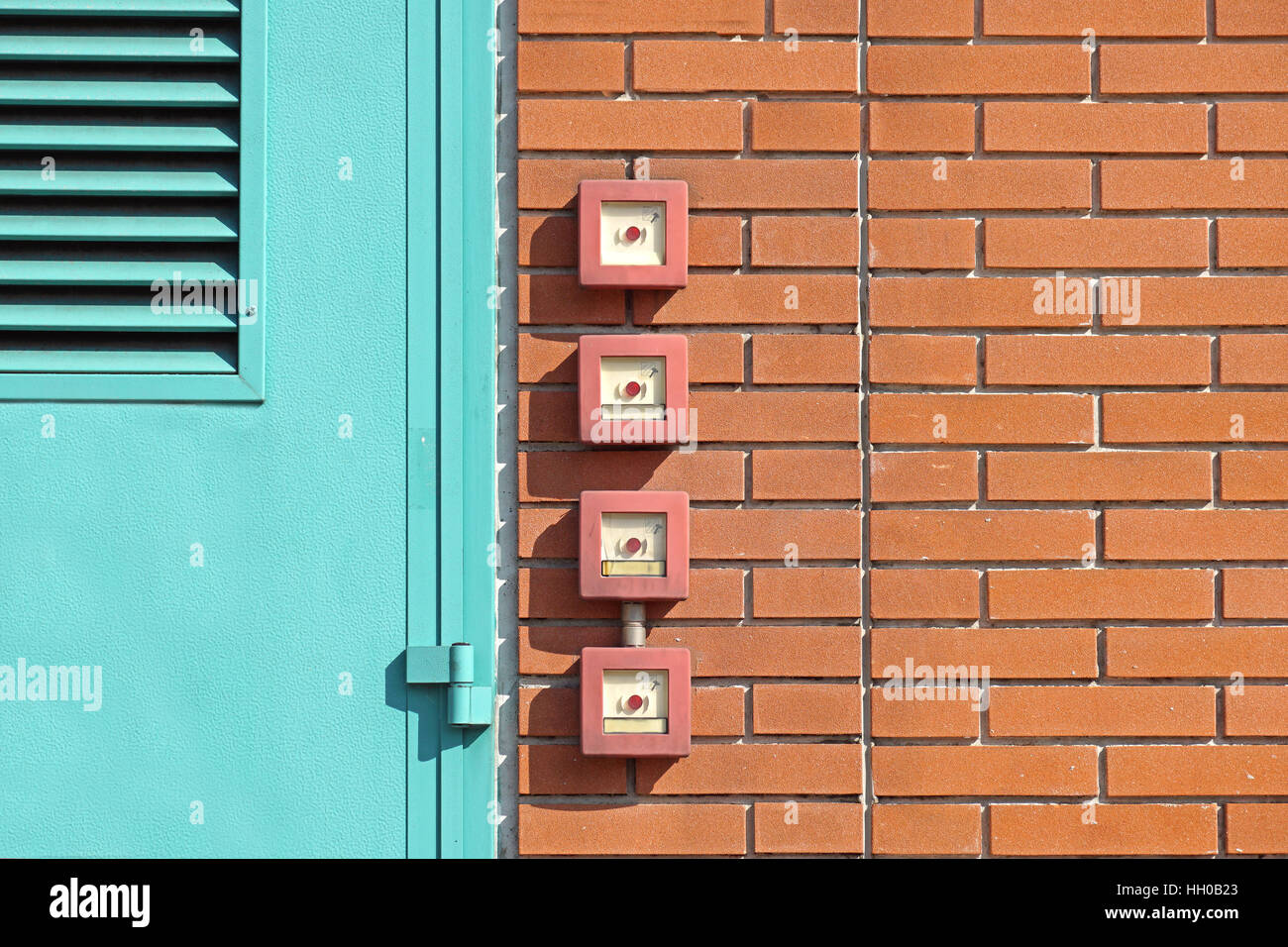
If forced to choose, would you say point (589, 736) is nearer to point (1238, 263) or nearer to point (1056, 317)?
point (1056, 317)

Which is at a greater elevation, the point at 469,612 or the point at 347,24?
the point at 347,24

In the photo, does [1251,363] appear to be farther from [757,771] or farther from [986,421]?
[757,771]

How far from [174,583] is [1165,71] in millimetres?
1909

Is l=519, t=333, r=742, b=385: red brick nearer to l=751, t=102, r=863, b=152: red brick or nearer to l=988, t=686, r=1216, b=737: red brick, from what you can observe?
l=751, t=102, r=863, b=152: red brick

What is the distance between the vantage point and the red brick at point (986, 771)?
185 centimetres

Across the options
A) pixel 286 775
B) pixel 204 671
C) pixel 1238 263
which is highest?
pixel 1238 263

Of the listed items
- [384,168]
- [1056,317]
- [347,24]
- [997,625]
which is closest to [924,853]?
[997,625]

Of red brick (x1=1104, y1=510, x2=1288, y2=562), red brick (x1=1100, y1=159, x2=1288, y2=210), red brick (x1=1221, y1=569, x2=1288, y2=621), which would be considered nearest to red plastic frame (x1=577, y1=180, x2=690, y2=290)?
red brick (x1=1100, y1=159, x2=1288, y2=210)

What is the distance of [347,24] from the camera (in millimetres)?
1863

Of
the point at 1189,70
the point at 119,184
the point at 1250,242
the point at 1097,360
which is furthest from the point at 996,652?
the point at 119,184

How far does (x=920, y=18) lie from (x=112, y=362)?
1503mm

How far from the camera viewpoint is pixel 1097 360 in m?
1.88

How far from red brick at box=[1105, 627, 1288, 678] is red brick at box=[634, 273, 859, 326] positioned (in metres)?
0.73

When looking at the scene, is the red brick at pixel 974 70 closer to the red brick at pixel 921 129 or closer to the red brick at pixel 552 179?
the red brick at pixel 921 129
